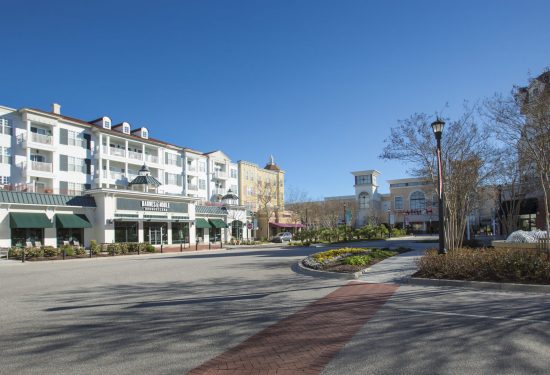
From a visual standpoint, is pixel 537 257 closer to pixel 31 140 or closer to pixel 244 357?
pixel 244 357

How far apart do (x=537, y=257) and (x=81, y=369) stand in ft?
37.9

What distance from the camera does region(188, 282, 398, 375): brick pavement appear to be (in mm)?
5598

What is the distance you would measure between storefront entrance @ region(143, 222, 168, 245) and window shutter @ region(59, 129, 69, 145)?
11629 millimetres

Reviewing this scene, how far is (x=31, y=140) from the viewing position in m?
41.8

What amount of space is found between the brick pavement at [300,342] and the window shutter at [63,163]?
1637 inches

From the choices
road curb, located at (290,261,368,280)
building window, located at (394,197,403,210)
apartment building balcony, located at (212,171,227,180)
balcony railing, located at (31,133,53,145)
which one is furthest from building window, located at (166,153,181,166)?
building window, located at (394,197,403,210)

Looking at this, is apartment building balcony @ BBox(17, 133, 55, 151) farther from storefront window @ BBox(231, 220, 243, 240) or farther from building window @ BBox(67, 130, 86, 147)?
storefront window @ BBox(231, 220, 243, 240)

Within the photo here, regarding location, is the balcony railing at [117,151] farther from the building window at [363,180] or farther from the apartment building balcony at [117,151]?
the building window at [363,180]

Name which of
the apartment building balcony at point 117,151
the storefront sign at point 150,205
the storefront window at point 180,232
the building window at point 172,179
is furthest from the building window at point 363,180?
the apartment building balcony at point 117,151

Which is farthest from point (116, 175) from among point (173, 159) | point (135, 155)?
point (173, 159)

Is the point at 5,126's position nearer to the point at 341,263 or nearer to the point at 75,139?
the point at 75,139

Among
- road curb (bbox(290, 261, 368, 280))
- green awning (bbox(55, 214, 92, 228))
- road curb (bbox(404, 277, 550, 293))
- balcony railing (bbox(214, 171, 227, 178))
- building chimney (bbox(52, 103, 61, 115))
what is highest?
building chimney (bbox(52, 103, 61, 115))

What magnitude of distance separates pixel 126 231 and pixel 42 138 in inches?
476

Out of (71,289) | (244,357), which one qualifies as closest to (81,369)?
(244,357)
